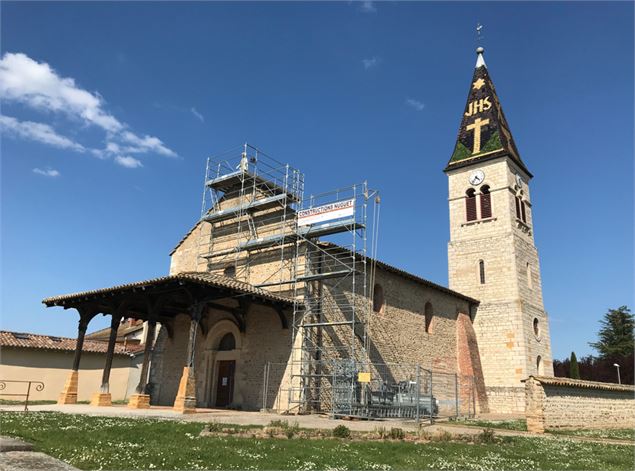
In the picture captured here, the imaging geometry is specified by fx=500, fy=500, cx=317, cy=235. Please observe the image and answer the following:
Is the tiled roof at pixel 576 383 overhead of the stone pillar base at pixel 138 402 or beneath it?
overhead

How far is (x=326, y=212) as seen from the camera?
715 inches

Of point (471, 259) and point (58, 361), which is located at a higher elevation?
point (471, 259)

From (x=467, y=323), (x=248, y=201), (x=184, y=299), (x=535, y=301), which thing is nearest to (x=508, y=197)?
(x=535, y=301)

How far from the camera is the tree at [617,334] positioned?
175 feet

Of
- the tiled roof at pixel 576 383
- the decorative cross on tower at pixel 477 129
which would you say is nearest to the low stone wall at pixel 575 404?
the tiled roof at pixel 576 383

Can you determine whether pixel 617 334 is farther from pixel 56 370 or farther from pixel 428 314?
pixel 56 370

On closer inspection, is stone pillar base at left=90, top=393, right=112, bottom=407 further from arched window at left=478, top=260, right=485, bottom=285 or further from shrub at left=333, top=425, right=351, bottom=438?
arched window at left=478, top=260, right=485, bottom=285

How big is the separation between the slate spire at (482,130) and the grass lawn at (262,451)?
2353 cm

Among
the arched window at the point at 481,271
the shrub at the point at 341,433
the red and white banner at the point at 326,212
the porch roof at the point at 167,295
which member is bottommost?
the shrub at the point at 341,433

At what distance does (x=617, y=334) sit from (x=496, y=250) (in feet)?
121

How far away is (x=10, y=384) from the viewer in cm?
2270

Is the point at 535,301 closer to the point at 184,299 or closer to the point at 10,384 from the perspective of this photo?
the point at 184,299

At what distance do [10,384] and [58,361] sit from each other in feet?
8.00

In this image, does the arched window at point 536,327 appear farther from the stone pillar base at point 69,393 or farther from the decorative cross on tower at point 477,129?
the stone pillar base at point 69,393
